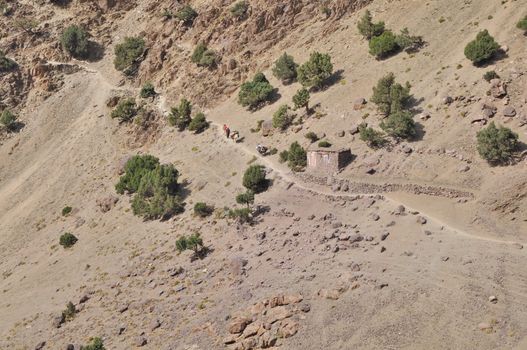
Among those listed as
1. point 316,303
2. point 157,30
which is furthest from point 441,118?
point 157,30

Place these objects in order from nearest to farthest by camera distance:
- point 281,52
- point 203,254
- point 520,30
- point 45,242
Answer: point 203,254, point 520,30, point 45,242, point 281,52

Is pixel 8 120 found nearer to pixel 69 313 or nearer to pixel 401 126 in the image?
pixel 69 313

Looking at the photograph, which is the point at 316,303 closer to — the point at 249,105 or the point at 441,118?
the point at 441,118

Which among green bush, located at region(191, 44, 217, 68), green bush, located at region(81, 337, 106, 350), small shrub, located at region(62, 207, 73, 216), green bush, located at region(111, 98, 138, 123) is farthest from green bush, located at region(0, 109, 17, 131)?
green bush, located at region(81, 337, 106, 350)

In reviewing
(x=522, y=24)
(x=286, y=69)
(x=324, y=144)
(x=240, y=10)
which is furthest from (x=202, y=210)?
(x=522, y=24)

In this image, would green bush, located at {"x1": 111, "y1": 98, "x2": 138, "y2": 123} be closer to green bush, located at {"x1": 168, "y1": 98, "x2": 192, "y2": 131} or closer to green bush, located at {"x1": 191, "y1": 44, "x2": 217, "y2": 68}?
green bush, located at {"x1": 168, "y1": 98, "x2": 192, "y2": 131}
